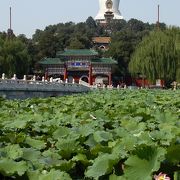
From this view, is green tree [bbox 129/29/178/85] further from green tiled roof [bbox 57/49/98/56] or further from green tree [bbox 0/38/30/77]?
green tree [bbox 0/38/30/77]

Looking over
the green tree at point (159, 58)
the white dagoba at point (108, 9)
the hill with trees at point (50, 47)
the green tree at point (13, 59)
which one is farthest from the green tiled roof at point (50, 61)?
the white dagoba at point (108, 9)

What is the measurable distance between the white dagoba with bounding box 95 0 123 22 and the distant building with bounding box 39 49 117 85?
52051 mm

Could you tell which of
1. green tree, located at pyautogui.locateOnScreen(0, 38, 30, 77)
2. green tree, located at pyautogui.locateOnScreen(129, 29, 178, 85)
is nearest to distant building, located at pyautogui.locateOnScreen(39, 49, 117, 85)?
green tree, located at pyautogui.locateOnScreen(0, 38, 30, 77)

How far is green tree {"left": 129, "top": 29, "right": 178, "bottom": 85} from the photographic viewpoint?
44.2 metres

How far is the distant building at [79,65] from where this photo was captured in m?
56.1

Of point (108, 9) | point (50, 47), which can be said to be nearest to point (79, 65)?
point (50, 47)

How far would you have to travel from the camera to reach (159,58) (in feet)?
147

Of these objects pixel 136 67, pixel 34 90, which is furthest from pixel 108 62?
pixel 34 90

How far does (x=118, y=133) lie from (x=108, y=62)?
5176cm

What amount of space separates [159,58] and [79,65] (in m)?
14.6

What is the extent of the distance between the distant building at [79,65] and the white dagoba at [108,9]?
52.1 metres

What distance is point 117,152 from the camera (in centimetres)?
288

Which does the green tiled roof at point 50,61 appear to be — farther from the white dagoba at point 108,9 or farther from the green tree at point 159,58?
the white dagoba at point 108,9

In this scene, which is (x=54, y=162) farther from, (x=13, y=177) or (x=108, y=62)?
(x=108, y=62)
